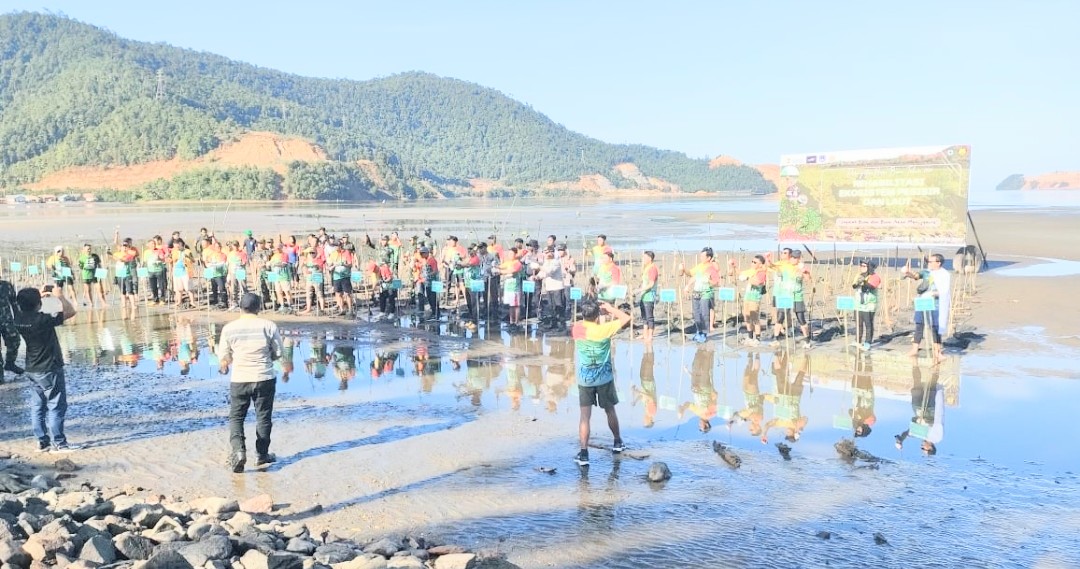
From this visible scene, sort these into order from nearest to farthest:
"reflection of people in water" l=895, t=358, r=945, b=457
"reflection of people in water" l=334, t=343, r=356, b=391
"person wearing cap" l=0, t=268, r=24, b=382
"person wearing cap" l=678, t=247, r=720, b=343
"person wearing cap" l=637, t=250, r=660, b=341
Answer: "person wearing cap" l=0, t=268, r=24, b=382 → "reflection of people in water" l=895, t=358, r=945, b=457 → "reflection of people in water" l=334, t=343, r=356, b=391 → "person wearing cap" l=637, t=250, r=660, b=341 → "person wearing cap" l=678, t=247, r=720, b=343

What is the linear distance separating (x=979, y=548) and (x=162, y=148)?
116180 mm

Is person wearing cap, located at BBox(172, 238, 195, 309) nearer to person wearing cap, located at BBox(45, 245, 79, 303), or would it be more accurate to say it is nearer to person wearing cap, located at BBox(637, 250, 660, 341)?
person wearing cap, located at BBox(45, 245, 79, 303)

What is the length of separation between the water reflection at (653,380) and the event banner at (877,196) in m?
10.1

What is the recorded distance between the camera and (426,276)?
17734 mm

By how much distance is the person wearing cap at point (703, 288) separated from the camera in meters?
14.7

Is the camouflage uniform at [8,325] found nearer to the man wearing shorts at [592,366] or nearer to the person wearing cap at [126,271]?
the man wearing shorts at [592,366]

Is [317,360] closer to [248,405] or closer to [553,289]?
[553,289]

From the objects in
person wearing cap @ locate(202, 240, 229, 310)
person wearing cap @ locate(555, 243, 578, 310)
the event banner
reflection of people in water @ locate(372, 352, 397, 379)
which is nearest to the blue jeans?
reflection of people in water @ locate(372, 352, 397, 379)

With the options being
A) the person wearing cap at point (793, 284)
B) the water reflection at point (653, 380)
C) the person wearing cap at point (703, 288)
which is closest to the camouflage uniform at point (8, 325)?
the water reflection at point (653, 380)

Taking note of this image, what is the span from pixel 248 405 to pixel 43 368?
236 cm

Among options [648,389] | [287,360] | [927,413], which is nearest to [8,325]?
[287,360]

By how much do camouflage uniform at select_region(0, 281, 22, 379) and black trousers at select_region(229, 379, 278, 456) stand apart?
2814mm

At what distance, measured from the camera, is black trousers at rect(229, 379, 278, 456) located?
7.98m

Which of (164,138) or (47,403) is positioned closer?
(47,403)
